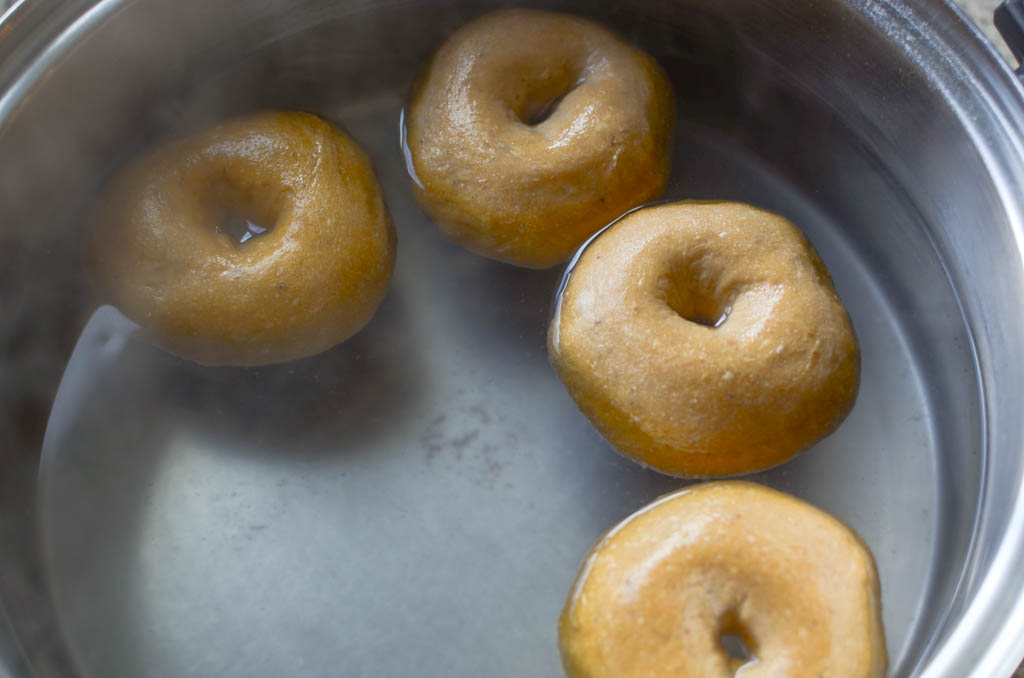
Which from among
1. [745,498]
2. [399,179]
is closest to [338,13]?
Answer: [399,179]

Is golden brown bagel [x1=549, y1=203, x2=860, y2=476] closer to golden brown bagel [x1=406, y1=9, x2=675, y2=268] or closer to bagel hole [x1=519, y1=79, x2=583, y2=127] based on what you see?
golden brown bagel [x1=406, y1=9, x2=675, y2=268]

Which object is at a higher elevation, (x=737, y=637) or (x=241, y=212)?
(x=241, y=212)

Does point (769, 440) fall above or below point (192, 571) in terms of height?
above

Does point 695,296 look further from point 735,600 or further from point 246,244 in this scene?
point 246,244

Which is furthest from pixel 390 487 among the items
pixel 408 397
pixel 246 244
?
pixel 246 244

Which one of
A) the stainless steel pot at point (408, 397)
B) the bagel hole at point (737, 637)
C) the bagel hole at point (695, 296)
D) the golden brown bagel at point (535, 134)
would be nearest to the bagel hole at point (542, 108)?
the golden brown bagel at point (535, 134)

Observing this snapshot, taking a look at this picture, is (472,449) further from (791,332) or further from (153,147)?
(153,147)
